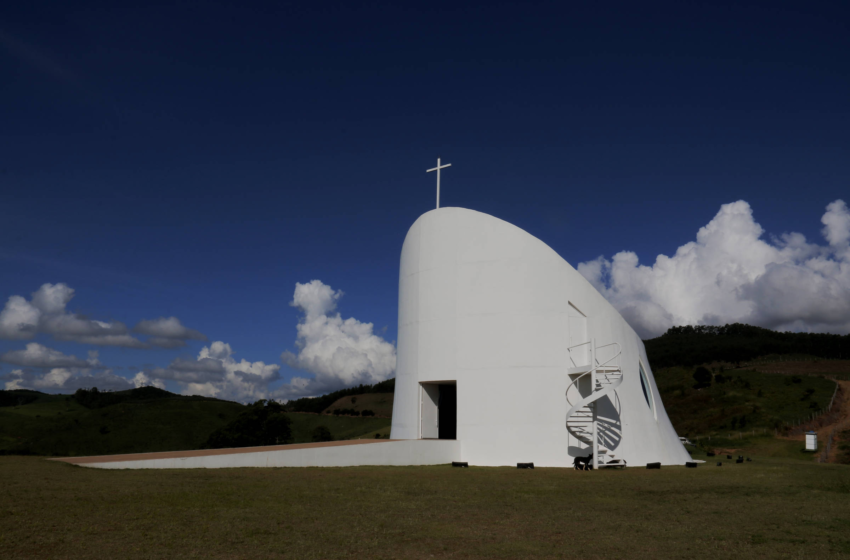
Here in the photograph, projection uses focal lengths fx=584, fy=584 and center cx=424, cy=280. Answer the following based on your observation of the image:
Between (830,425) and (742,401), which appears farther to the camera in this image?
(742,401)

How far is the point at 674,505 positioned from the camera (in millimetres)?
8695

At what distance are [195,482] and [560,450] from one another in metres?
9.69

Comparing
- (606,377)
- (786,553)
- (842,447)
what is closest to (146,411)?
(606,377)

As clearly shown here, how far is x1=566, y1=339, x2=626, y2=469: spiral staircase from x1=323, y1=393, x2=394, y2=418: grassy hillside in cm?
4786

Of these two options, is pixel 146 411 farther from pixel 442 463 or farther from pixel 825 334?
pixel 825 334

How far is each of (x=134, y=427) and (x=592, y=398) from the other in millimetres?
42951

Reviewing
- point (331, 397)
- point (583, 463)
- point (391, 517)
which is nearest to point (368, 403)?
point (331, 397)

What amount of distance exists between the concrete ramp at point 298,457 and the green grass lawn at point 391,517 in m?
0.76

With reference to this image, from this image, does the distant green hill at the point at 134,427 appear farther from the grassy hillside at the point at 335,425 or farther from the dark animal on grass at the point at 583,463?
the dark animal on grass at the point at 583,463

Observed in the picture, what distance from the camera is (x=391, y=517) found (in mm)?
7137

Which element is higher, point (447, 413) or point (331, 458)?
point (447, 413)

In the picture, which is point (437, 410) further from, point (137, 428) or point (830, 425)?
point (137, 428)

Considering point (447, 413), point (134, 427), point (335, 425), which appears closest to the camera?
point (447, 413)

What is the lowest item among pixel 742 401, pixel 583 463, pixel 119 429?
pixel 119 429
